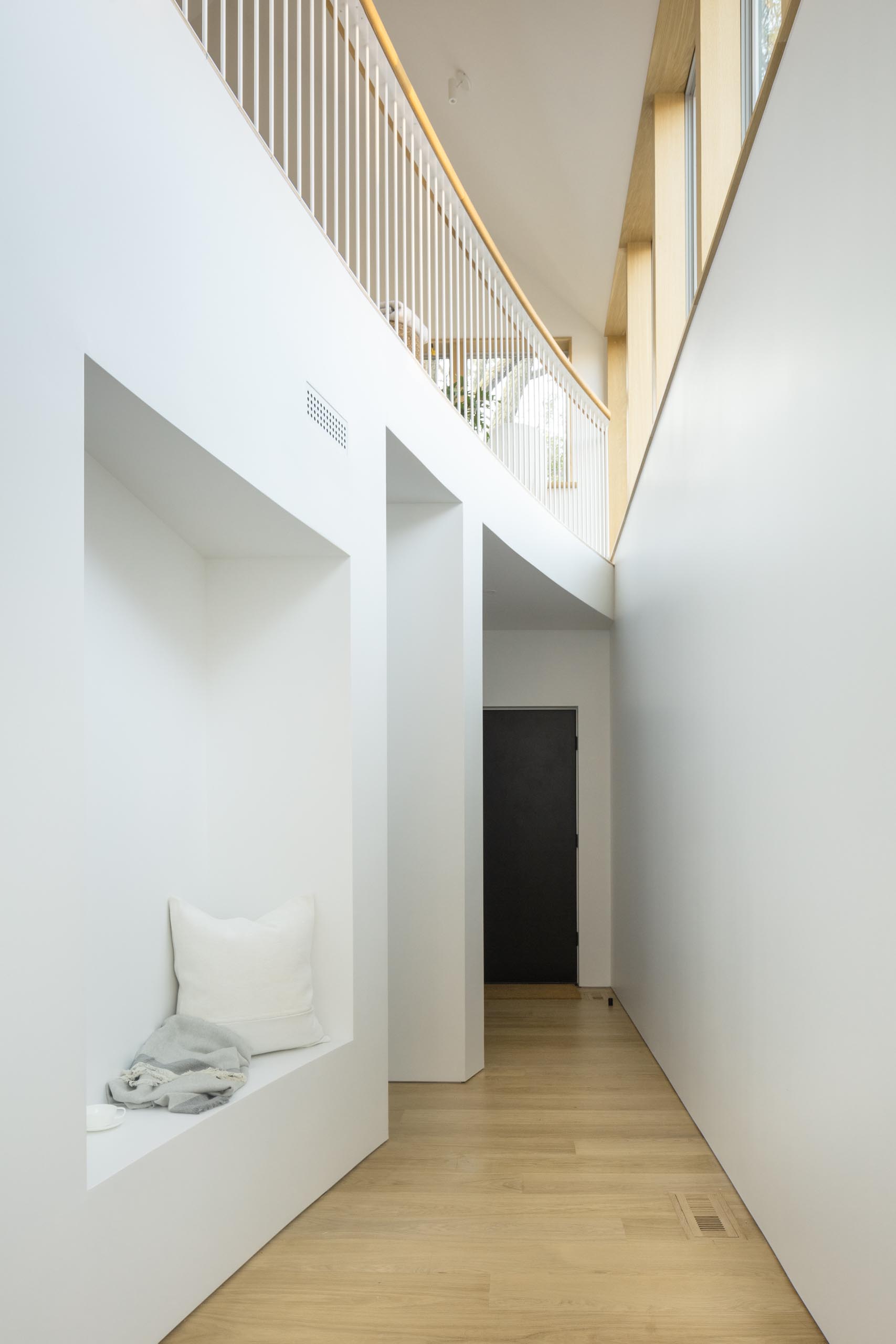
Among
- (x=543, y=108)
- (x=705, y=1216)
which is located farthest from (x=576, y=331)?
(x=705, y=1216)

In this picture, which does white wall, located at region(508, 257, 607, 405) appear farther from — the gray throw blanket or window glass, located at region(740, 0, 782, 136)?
the gray throw blanket

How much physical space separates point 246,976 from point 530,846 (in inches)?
177

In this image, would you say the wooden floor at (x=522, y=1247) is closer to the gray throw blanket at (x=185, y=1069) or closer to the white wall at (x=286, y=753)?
the gray throw blanket at (x=185, y=1069)

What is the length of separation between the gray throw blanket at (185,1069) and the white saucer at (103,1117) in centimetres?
10

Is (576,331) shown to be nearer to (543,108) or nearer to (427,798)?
(543,108)

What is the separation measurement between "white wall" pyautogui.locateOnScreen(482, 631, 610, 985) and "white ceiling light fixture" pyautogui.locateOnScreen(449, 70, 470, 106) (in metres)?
3.60

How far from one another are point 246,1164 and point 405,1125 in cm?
142

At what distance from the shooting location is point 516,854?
7508 millimetres

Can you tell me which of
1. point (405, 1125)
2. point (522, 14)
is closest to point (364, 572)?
point (405, 1125)

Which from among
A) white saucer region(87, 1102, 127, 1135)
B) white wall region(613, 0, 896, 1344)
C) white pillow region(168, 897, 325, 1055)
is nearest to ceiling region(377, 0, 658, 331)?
white wall region(613, 0, 896, 1344)

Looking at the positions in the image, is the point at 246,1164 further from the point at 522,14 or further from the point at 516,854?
the point at 522,14

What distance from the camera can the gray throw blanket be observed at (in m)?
2.66

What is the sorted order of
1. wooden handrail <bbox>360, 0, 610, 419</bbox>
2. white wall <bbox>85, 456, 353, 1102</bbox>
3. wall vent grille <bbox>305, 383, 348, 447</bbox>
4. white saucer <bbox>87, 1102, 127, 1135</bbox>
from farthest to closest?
wooden handrail <bbox>360, 0, 610, 419</bbox>, wall vent grille <bbox>305, 383, 348, 447</bbox>, white wall <bbox>85, 456, 353, 1102</bbox>, white saucer <bbox>87, 1102, 127, 1135</bbox>

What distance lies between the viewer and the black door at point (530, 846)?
746cm
